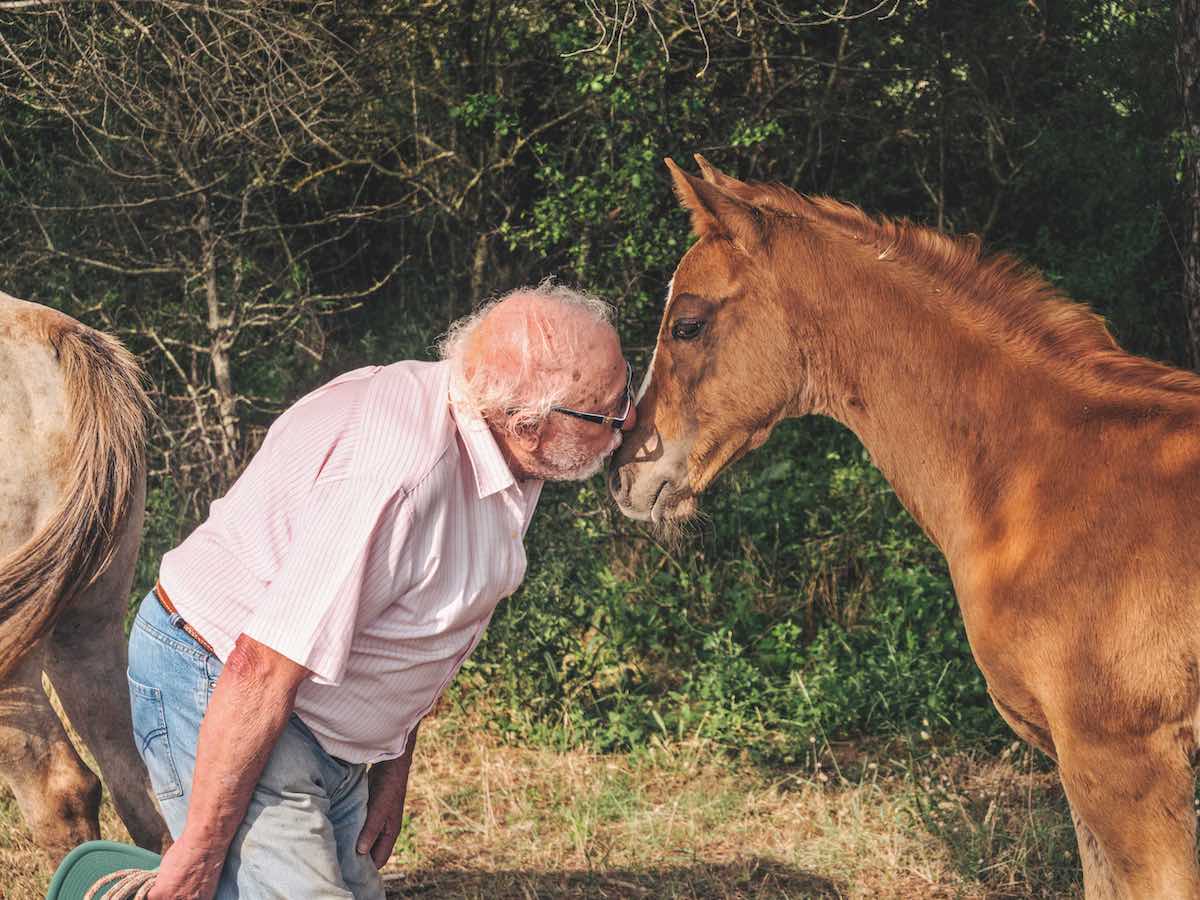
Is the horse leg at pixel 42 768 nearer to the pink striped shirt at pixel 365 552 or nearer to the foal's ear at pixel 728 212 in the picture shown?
the pink striped shirt at pixel 365 552

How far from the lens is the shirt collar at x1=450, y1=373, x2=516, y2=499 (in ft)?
8.11

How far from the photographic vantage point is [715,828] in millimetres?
4688

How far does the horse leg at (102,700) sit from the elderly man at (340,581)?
3.90ft

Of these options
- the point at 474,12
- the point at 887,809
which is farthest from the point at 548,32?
the point at 887,809

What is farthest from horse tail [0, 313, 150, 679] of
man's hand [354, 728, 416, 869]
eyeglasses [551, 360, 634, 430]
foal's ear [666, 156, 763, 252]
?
foal's ear [666, 156, 763, 252]

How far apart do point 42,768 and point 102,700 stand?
0.90 ft

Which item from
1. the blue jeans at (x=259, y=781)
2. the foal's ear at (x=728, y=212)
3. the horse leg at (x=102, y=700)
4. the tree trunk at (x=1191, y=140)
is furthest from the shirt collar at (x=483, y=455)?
the tree trunk at (x=1191, y=140)

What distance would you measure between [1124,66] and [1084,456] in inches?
145

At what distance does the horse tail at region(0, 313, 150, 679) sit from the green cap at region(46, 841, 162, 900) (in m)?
0.82

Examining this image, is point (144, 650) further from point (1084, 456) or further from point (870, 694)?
point (870, 694)

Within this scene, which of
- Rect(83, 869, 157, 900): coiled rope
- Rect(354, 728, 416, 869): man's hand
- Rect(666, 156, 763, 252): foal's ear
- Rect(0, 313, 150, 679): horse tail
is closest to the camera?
Rect(83, 869, 157, 900): coiled rope

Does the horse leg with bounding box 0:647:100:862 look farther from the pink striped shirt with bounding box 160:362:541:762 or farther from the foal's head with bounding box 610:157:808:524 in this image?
the foal's head with bounding box 610:157:808:524

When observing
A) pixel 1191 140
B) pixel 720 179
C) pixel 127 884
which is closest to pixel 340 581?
pixel 127 884

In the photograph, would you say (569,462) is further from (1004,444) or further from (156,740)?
(1004,444)
